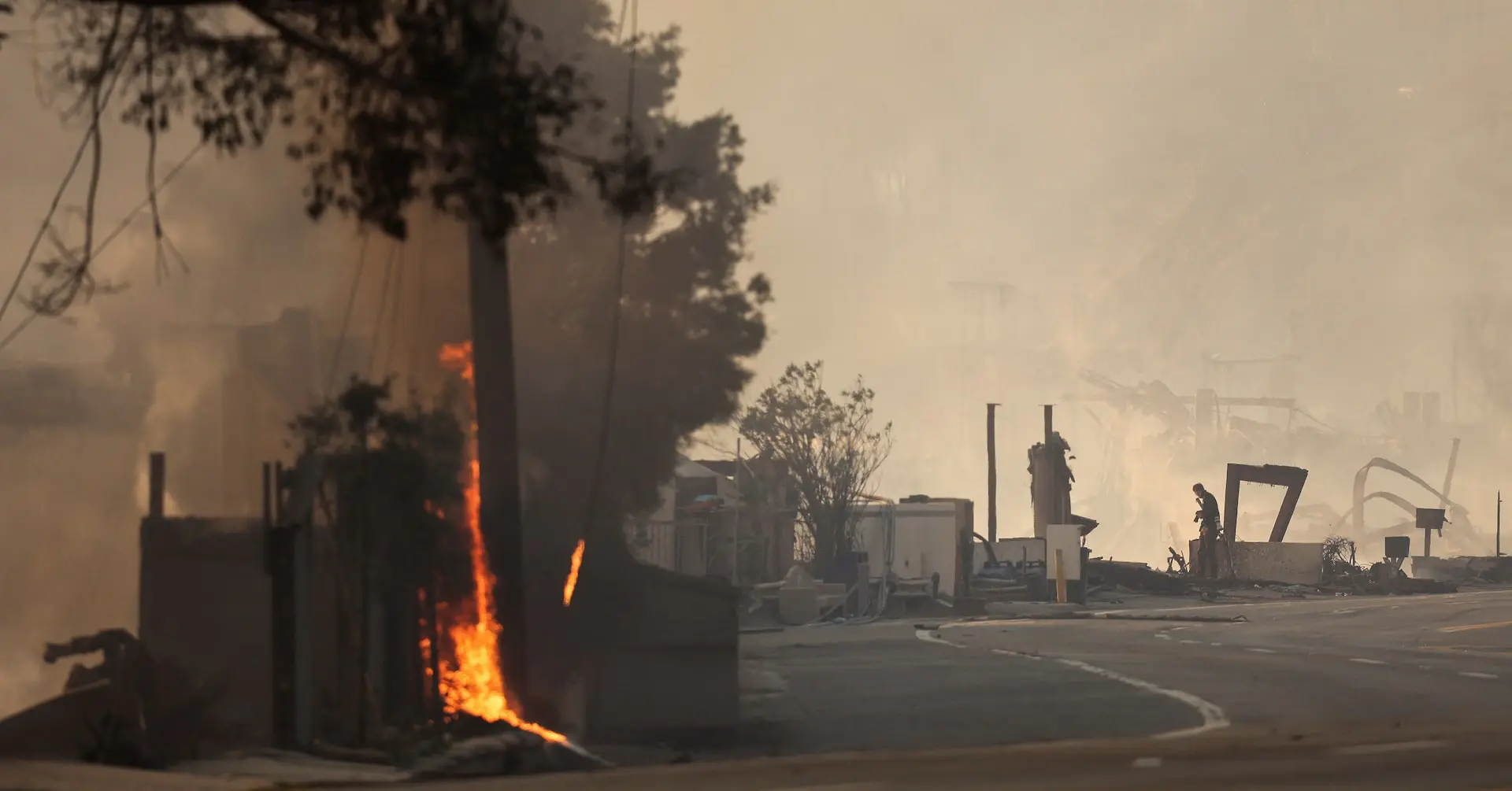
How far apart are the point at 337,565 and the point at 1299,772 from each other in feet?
41.6

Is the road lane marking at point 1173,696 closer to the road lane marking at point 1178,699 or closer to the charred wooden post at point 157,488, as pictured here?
the road lane marking at point 1178,699

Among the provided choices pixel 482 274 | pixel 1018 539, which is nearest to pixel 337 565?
pixel 482 274

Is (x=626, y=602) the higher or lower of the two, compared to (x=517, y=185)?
lower

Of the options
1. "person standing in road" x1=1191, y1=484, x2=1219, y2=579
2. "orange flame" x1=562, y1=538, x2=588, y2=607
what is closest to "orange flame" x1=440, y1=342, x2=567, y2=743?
"orange flame" x1=562, y1=538, x2=588, y2=607

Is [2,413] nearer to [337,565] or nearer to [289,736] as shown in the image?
[337,565]

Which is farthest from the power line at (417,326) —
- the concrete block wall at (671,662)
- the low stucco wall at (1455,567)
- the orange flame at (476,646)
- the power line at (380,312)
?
the low stucco wall at (1455,567)

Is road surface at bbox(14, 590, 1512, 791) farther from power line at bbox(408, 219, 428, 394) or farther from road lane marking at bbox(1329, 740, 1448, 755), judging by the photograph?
power line at bbox(408, 219, 428, 394)

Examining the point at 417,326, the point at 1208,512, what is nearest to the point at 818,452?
the point at 1208,512

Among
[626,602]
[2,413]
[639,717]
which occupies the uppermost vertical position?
[2,413]

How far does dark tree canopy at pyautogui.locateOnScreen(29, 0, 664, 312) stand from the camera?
1057 centimetres

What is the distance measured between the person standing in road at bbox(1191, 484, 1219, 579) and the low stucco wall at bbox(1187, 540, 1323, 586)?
661mm

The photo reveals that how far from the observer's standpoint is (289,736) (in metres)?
19.9

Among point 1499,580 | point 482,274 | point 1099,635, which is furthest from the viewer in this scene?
point 1499,580

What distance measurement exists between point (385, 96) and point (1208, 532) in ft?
240
